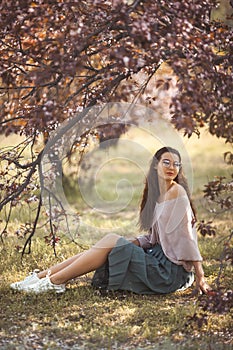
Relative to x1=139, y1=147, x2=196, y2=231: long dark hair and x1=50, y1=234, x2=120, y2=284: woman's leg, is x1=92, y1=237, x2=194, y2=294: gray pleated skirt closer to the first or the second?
x1=50, y1=234, x2=120, y2=284: woman's leg

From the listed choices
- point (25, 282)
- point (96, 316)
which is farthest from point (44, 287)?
point (96, 316)

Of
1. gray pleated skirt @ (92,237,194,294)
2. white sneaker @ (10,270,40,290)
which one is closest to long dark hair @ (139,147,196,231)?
gray pleated skirt @ (92,237,194,294)

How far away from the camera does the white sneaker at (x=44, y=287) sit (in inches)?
181

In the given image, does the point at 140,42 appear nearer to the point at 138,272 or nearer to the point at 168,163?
the point at 168,163

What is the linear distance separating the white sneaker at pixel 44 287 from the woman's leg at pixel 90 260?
70mm

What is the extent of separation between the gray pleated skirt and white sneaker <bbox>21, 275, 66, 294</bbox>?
0.31m

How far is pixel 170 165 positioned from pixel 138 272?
2.64 feet

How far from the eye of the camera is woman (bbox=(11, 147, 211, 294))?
4.56 m

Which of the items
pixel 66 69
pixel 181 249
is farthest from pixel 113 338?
pixel 66 69

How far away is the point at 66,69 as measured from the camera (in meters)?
3.28

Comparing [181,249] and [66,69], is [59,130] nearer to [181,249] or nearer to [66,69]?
[181,249]

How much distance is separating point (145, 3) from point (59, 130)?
162 cm

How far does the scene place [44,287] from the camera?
4609 mm

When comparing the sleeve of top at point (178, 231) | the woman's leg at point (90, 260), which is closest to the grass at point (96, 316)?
the woman's leg at point (90, 260)
